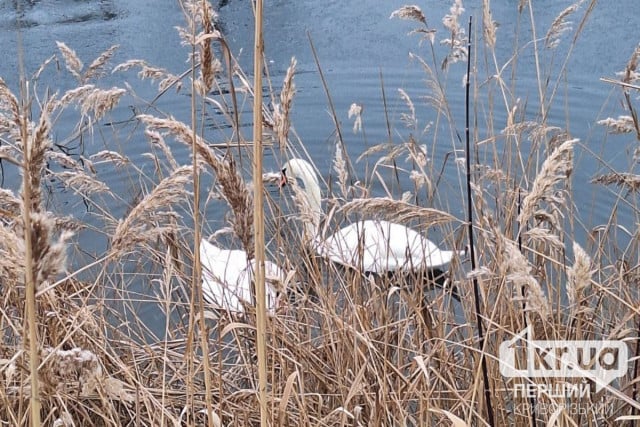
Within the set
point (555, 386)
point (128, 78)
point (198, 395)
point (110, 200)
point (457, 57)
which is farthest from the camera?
point (128, 78)

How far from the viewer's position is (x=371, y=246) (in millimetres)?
2439

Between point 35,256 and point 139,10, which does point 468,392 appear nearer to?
point 35,256

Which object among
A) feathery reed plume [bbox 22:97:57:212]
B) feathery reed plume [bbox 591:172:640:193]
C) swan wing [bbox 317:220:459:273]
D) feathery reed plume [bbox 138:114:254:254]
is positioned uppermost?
feathery reed plume [bbox 22:97:57:212]

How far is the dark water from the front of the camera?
4.29 meters

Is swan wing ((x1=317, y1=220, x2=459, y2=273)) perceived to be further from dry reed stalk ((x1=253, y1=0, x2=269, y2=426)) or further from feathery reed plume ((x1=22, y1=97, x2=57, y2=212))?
feathery reed plume ((x1=22, y1=97, x2=57, y2=212))

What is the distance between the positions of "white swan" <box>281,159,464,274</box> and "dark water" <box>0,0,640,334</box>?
2.49 feet

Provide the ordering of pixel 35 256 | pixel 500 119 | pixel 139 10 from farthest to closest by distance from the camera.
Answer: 1. pixel 139 10
2. pixel 500 119
3. pixel 35 256

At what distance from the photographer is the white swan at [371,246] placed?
2.02 meters

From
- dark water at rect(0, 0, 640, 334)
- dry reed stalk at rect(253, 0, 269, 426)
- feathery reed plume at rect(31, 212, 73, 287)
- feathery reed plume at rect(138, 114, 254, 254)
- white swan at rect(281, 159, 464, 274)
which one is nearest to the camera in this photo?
feathery reed plume at rect(31, 212, 73, 287)

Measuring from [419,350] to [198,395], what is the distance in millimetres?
602

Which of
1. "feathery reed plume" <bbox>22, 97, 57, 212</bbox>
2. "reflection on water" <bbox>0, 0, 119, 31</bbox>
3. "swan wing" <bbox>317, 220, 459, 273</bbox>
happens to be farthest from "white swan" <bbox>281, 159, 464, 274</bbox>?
"reflection on water" <bbox>0, 0, 119, 31</bbox>

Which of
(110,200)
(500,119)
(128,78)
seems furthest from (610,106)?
(128,78)

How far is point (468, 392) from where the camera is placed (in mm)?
1589

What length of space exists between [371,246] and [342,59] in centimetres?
326
